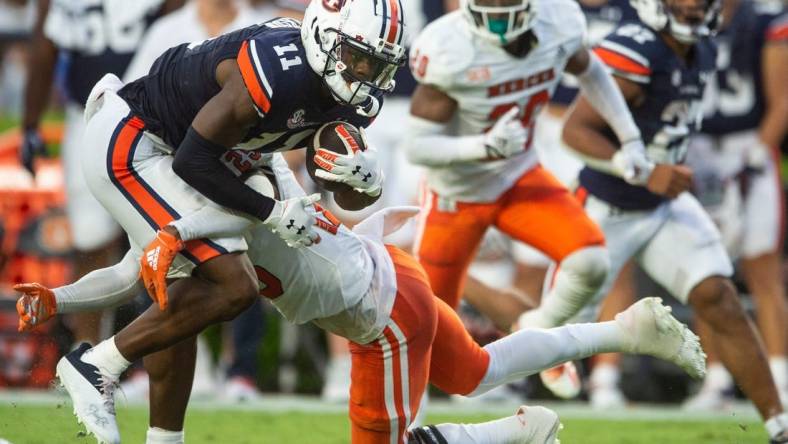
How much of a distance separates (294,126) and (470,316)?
3.93m

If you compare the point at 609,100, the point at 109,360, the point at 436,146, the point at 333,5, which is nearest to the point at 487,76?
the point at 436,146

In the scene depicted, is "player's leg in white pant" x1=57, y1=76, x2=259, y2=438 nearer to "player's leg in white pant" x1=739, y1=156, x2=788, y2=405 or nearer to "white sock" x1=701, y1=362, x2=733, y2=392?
"white sock" x1=701, y1=362, x2=733, y2=392

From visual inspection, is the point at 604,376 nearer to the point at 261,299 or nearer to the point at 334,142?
the point at 261,299

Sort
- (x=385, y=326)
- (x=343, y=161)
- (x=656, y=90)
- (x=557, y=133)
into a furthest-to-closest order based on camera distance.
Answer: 1. (x=557, y=133)
2. (x=656, y=90)
3. (x=385, y=326)
4. (x=343, y=161)

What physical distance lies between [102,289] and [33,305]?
0.74 ft

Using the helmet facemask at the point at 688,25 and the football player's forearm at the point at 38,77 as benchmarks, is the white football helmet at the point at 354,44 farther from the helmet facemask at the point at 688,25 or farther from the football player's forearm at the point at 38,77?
the football player's forearm at the point at 38,77

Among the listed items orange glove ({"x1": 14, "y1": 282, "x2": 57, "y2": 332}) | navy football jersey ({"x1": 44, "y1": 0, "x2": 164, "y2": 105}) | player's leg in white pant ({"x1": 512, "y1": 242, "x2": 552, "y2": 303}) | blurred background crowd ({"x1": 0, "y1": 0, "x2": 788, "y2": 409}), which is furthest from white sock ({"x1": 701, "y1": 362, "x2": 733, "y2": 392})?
orange glove ({"x1": 14, "y1": 282, "x2": 57, "y2": 332})

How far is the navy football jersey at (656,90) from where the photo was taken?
581 centimetres

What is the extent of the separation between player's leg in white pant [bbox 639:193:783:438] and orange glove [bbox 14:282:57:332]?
2.56 meters

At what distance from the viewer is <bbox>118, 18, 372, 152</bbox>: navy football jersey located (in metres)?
3.95

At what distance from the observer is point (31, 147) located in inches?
276

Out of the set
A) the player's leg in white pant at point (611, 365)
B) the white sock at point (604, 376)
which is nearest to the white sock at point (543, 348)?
the player's leg in white pant at point (611, 365)

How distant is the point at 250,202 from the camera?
3998 millimetres

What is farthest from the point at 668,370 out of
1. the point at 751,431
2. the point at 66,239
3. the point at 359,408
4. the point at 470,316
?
the point at 359,408
